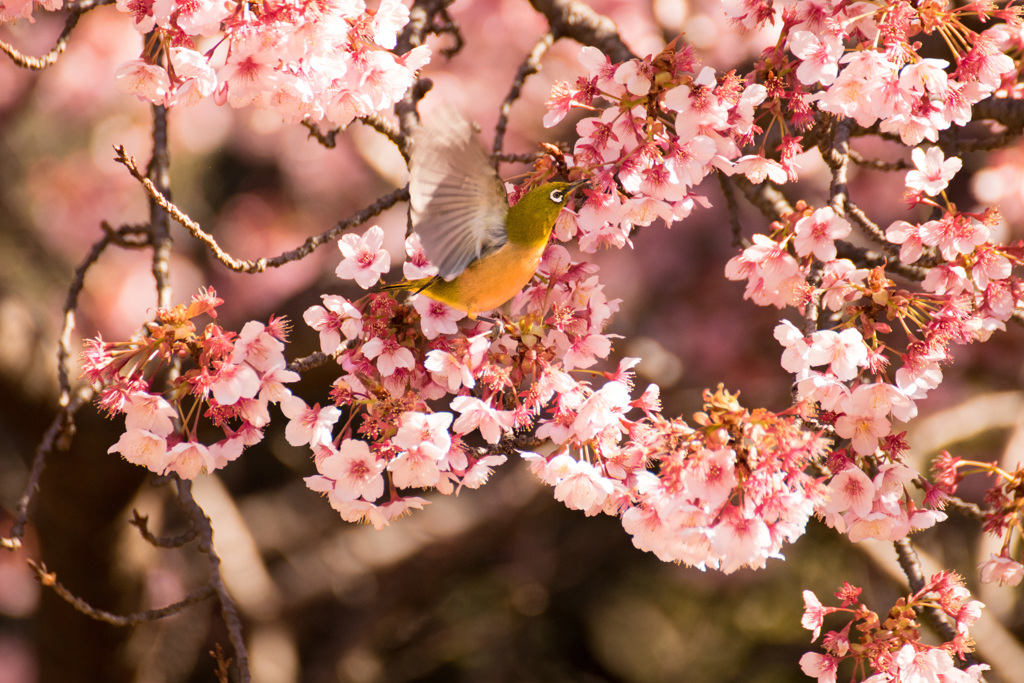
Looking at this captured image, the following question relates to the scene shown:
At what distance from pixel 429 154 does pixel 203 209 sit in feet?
18.0

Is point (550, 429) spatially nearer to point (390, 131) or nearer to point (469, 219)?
point (469, 219)

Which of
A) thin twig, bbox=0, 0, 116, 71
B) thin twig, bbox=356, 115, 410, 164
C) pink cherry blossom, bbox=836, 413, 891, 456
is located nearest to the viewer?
pink cherry blossom, bbox=836, 413, 891, 456

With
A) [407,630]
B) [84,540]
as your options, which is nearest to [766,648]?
[407,630]

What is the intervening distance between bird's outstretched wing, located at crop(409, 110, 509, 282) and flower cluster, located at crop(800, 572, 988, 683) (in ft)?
3.19

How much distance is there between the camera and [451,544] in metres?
3.96

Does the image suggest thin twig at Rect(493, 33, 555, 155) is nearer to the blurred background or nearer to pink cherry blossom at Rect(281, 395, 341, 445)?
pink cherry blossom at Rect(281, 395, 341, 445)

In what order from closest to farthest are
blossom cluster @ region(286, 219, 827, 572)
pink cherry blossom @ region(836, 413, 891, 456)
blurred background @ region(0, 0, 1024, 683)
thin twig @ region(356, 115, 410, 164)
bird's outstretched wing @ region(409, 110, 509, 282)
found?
blossom cluster @ region(286, 219, 827, 572) < bird's outstretched wing @ region(409, 110, 509, 282) < pink cherry blossom @ region(836, 413, 891, 456) < thin twig @ region(356, 115, 410, 164) < blurred background @ region(0, 0, 1024, 683)

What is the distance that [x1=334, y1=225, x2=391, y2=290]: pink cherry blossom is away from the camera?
1.64 metres

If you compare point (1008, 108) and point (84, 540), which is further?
point (84, 540)

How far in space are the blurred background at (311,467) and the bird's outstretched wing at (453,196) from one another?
209cm

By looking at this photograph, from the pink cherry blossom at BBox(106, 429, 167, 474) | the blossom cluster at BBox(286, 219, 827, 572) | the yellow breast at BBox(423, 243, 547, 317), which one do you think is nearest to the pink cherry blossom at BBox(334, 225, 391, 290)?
the blossom cluster at BBox(286, 219, 827, 572)

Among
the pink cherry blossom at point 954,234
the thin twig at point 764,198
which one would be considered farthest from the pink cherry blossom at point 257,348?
the pink cherry blossom at point 954,234

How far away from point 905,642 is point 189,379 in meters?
1.46

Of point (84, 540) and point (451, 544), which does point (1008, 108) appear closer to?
point (451, 544)
